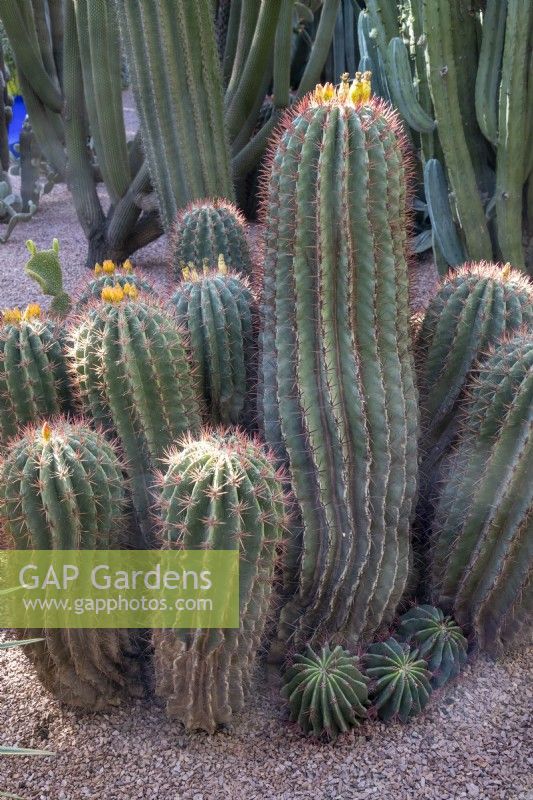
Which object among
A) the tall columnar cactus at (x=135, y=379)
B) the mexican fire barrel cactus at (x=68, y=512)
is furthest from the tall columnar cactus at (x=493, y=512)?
the mexican fire barrel cactus at (x=68, y=512)

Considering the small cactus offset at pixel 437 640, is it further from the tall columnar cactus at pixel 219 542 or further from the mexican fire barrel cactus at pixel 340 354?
the tall columnar cactus at pixel 219 542

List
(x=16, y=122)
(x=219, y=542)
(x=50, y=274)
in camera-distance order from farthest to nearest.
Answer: (x=16, y=122) < (x=50, y=274) < (x=219, y=542)

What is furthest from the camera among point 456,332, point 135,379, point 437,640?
point 456,332

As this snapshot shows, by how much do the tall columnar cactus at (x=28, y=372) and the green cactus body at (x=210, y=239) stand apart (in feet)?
3.04

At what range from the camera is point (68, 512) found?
2.07 metres

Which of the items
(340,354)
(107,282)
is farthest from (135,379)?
(107,282)

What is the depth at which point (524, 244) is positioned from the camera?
4.79 metres

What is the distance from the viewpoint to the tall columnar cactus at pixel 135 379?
2.37 meters

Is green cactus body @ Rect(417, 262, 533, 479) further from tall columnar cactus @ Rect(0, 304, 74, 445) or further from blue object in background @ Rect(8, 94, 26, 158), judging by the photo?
blue object in background @ Rect(8, 94, 26, 158)

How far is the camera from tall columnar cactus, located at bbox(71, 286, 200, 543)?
2.37 metres

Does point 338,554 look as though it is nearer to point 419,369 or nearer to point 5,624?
point 419,369

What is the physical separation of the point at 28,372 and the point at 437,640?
1.52 meters

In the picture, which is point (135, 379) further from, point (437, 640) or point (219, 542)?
point (437, 640)

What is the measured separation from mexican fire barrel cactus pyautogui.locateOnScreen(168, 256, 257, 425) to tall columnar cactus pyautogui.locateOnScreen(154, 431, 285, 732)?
0.59m
